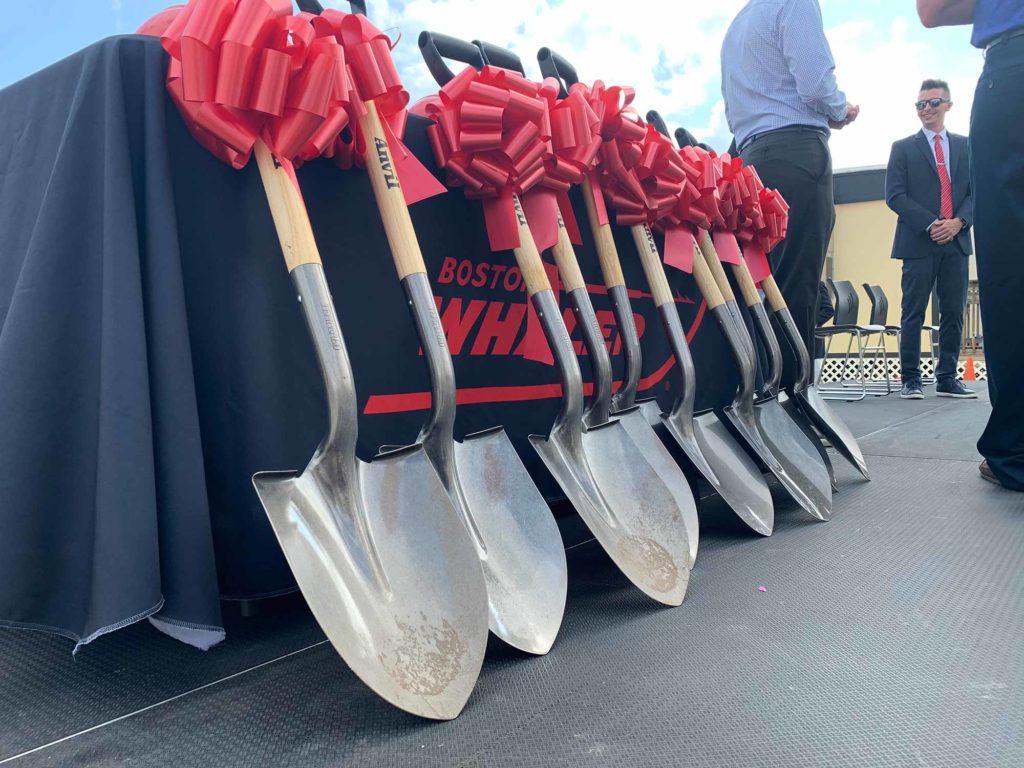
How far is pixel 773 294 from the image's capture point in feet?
6.33

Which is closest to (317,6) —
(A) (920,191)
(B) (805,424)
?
(B) (805,424)

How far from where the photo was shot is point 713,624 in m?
0.89

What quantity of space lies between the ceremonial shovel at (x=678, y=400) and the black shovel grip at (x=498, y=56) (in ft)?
0.36

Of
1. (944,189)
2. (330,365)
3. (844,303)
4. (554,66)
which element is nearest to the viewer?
(330,365)

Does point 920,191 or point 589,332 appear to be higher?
point 920,191

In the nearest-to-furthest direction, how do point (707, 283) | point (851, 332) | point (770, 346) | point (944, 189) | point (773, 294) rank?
point (707, 283)
point (770, 346)
point (773, 294)
point (944, 189)
point (851, 332)

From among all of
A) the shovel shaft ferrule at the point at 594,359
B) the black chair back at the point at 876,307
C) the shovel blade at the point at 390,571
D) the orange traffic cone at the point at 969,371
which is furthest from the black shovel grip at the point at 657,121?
the orange traffic cone at the point at 969,371

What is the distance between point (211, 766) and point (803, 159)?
2015 mm

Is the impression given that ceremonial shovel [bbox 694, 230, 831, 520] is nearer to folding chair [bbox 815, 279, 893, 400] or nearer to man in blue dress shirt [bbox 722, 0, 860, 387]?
man in blue dress shirt [bbox 722, 0, 860, 387]

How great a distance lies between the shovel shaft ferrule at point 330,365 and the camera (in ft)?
2.68

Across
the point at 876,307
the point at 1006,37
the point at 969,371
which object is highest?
the point at 1006,37

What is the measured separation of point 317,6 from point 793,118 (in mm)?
1473

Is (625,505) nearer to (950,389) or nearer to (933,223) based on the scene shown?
(933,223)

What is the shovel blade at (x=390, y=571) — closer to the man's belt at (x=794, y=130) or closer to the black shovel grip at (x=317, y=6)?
the black shovel grip at (x=317, y=6)
